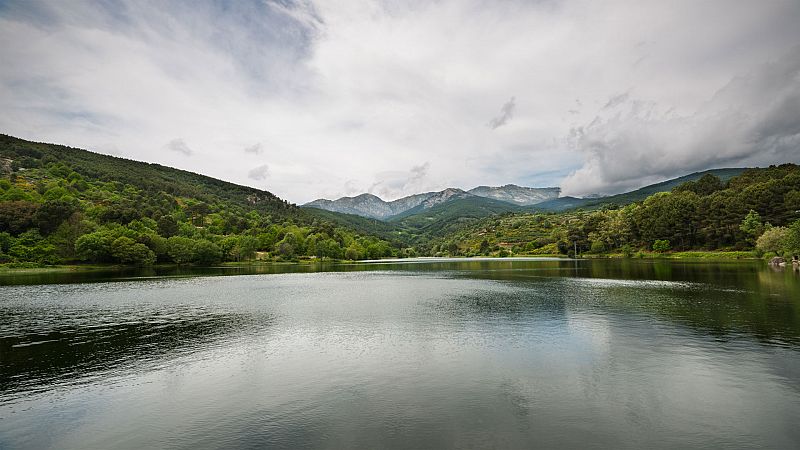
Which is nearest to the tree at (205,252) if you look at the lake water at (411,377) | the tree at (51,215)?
the tree at (51,215)

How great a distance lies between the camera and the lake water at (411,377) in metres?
13.3

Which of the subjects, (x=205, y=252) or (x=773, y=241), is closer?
(x=773, y=241)

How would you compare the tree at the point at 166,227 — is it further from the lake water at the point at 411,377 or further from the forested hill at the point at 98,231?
the lake water at the point at 411,377

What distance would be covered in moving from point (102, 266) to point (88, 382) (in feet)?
404

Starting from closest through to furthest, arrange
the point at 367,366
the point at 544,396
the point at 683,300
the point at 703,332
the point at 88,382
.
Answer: the point at 544,396
the point at 88,382
the point at 367,366
the point at 703,332
the point at 683,300

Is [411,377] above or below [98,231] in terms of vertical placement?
below

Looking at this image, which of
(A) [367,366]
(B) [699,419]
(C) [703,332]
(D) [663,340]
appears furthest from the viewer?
(C) [703,332]

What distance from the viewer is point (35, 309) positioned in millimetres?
40062

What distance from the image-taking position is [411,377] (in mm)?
19078

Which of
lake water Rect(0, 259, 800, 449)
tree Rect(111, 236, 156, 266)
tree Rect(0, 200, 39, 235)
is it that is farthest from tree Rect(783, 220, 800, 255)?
tree Rect(0, 200, 39, 235)

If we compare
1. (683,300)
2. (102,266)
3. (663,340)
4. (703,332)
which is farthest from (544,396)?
(102,266)

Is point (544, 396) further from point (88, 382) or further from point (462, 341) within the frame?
point (88, 382)

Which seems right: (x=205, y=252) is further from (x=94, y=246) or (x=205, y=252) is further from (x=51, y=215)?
(x=51, y=215)

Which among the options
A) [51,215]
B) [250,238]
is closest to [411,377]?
[51,215]
